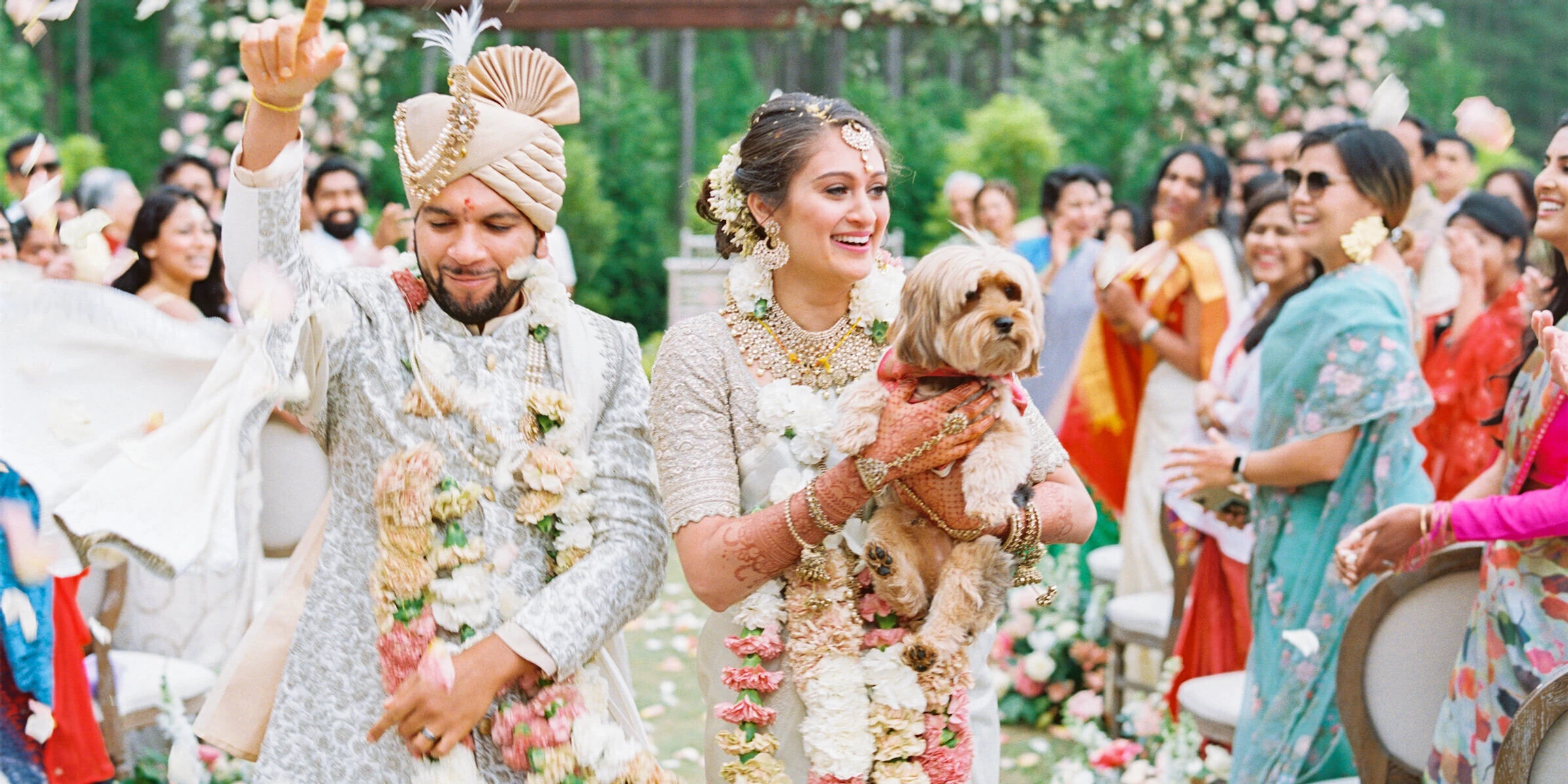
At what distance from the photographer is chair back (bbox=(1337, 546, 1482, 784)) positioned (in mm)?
3330

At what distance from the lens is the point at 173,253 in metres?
4.97

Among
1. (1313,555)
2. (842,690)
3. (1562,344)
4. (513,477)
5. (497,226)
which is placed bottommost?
(1313,555)

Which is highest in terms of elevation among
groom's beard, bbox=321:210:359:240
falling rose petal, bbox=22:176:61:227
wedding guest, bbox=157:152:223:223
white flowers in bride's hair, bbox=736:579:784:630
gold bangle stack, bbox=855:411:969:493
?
falling rose petal, bbox=22:176:61:227

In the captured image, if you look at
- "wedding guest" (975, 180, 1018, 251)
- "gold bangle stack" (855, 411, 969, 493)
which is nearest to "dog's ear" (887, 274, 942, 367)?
"gold bangle stack" (855, 411, 969, 493)

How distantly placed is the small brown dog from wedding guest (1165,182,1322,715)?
2.16 metres

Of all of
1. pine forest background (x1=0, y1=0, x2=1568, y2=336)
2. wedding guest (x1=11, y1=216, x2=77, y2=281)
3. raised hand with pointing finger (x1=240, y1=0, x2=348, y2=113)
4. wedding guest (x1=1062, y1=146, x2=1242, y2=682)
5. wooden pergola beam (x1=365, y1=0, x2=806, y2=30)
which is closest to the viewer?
raised hand with pointing finger (x1=240, y1=0, x2=348, y2=113)

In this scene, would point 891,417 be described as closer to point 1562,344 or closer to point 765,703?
point 765,703

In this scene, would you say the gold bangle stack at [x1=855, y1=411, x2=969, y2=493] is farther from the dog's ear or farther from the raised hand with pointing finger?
the raised hand with pointing finger

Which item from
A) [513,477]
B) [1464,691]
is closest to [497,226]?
[513,477]

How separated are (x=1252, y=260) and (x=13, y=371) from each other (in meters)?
4.27

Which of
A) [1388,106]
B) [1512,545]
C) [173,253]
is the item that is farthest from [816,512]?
[173,253]

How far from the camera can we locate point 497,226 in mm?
2539

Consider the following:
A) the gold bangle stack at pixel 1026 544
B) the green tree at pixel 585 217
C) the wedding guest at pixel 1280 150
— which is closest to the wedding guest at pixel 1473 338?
the wedding guest at pixel 1280 150

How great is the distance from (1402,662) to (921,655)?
153cm
